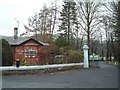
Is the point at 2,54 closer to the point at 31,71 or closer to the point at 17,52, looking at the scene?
the point at 31,71

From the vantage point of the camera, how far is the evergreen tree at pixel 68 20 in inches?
2571

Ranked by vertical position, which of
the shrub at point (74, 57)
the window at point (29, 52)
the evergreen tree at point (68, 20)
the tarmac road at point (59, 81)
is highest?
the evergreen tree at point (68, 20)

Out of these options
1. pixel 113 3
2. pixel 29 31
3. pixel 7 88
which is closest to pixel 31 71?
pixel 7 88

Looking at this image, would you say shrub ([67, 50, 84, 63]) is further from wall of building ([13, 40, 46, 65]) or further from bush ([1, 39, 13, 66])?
bush ([1, 39, 13, 66])

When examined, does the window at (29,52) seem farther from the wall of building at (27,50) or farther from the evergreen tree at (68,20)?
the evergreen tree at (68,20)

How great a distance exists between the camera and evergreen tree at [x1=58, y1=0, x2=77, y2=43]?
214 feet

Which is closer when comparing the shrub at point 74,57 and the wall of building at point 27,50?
the shrub at point 74,57

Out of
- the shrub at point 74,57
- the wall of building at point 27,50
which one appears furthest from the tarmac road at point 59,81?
the wall of building at point 27,50

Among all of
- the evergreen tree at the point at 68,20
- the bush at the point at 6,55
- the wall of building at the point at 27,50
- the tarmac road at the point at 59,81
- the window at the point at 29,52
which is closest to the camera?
the tarmac road at the point at 59,81

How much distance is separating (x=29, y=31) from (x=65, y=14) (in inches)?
439

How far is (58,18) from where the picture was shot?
63.0m

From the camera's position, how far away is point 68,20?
66.0m

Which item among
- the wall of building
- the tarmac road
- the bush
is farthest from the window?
the tarmac road

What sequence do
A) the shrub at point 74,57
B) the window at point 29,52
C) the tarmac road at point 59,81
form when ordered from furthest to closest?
the window at point 29,52
the shrub at point 74,57
the tarmac road at point 59,81
